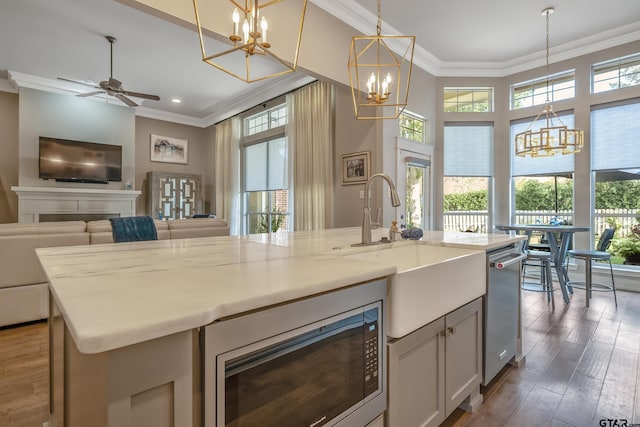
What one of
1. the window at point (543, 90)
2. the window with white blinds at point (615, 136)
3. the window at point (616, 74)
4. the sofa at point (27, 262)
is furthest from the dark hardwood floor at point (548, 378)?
the window at point (543, 90)

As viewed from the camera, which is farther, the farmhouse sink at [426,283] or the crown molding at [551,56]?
the crown molding at [551,56]

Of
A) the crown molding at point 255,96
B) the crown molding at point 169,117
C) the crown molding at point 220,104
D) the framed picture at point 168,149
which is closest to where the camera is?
the crown molding at point 255,96

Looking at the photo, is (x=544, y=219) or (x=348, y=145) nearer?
(x=348, y=145)

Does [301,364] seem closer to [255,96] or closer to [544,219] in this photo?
[544,219]

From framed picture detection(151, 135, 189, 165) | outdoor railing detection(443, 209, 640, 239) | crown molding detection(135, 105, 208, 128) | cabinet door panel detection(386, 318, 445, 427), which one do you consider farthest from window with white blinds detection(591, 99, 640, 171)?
framed picture detection(151, 135, 189, 165)

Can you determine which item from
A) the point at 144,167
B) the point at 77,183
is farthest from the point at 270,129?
the point at 77,183

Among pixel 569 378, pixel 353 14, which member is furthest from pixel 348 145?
pixel 569 378

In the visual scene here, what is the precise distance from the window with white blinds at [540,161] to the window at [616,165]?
29 centimetres

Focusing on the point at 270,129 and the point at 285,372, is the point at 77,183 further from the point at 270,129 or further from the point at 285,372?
the point at 285,372

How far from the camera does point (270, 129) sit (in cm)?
622

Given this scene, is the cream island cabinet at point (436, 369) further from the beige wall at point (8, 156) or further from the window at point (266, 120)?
the beige wall at point (8, 156)

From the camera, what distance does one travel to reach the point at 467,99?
5.51 metres

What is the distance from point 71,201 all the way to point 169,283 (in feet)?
21.9

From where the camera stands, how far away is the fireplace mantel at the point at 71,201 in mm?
5504
